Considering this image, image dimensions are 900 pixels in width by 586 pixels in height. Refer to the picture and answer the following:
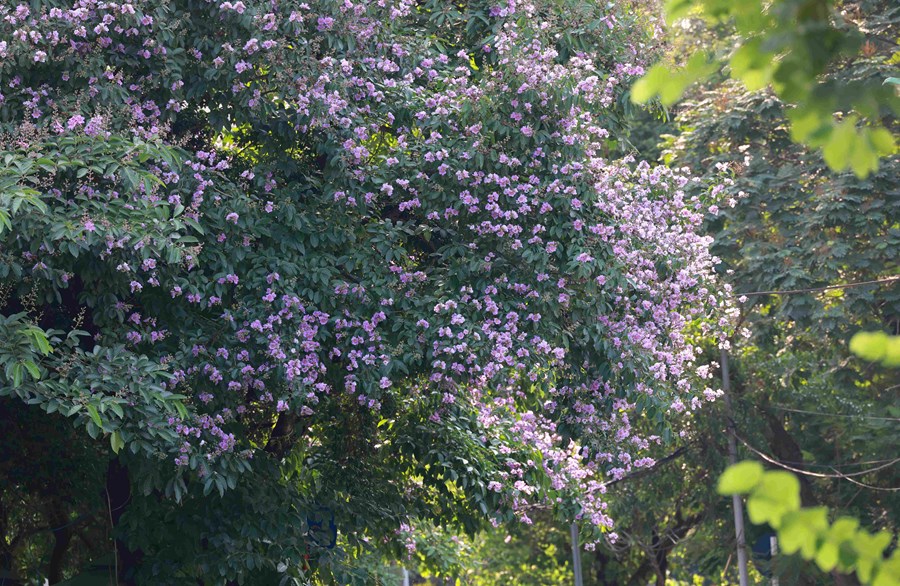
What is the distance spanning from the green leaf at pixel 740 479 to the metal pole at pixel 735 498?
13.1 meters

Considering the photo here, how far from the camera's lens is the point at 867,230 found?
1238 cm

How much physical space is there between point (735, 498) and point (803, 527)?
1374 centimetres

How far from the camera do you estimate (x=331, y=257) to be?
7.43m

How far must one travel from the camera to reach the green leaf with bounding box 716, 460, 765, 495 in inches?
75.0

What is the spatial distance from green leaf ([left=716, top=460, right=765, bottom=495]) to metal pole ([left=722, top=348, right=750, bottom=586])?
13.1 meters

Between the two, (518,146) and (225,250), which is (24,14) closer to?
(225,250)

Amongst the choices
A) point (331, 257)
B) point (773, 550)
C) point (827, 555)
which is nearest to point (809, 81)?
point (827, 555)

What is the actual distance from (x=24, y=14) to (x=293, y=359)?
2.38m

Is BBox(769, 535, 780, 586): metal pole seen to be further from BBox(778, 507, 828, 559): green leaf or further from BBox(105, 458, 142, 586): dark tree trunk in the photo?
BBox(778, 507, 828, 559): green leaf

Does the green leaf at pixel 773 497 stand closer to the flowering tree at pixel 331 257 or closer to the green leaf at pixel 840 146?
the green leaf at pixel 840 146

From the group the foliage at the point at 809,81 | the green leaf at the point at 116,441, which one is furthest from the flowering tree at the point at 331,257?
the foliage at the point at 809,81

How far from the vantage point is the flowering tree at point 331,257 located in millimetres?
6508

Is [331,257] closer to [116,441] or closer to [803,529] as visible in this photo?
[116,441]

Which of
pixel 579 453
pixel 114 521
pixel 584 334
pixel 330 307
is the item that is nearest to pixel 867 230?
pixel 579 453
